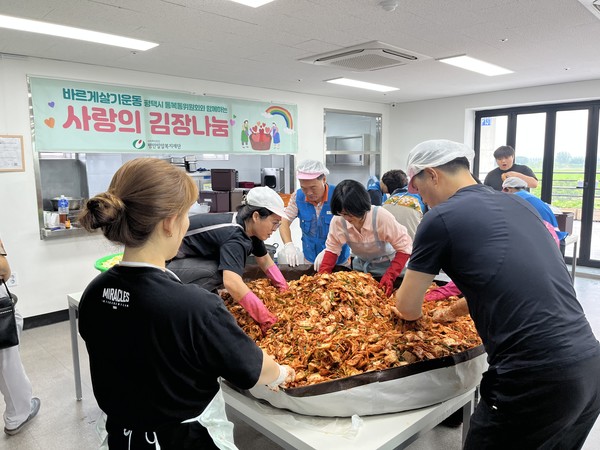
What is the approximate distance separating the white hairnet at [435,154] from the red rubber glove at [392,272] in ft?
2.87

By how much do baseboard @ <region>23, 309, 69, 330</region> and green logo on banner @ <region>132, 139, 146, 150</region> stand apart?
1.72 metres

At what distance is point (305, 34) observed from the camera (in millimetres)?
3215

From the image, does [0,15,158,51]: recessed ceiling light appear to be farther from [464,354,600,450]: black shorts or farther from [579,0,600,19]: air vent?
[464,354,600,450]: black shorts

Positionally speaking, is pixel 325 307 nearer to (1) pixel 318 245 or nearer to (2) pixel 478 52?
(1) pixel 318 245

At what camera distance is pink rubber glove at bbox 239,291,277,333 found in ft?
5.85

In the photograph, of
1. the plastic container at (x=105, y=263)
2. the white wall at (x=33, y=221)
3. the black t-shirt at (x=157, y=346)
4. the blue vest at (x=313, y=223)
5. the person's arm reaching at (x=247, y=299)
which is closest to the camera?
the black t-shirt at (x=157, y=346)

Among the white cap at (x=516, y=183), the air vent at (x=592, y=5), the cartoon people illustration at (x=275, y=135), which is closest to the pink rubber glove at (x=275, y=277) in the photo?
the air vent at (x=592, y=5)

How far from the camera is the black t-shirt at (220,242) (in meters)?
1.81

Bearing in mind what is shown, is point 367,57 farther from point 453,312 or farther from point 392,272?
point 453,312

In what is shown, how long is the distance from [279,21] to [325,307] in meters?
2.04

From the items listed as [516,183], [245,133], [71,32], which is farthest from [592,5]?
[245,133]

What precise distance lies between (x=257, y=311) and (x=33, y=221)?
310 cm

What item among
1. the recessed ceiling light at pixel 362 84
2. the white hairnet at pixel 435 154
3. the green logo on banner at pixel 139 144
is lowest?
the white hairnet at pixel 435 154

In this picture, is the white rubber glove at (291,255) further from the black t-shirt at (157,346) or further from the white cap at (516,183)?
the white cap at (516,183)
